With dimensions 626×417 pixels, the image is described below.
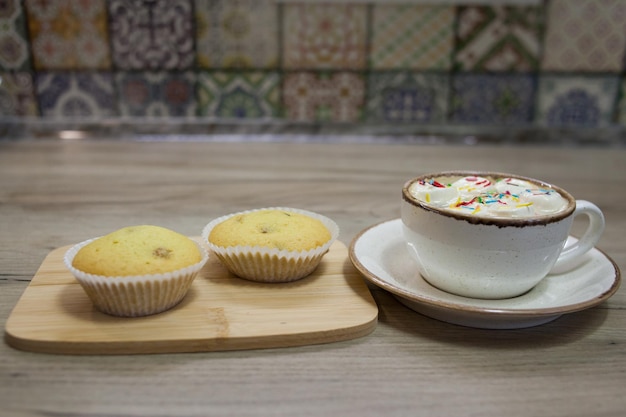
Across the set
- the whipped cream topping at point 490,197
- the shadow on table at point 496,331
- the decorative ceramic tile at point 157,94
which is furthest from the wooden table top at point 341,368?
the decorative ceramic tile at point 157,94

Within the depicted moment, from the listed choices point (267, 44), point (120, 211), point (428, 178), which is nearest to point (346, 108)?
point (267, 44)

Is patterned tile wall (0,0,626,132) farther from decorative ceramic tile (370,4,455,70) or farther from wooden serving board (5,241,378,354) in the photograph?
wooden serving board (5,241,378,354)

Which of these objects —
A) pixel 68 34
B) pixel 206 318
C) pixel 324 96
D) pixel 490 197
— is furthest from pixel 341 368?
pixel 68 34

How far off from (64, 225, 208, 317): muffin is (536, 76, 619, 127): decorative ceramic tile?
4.59ft

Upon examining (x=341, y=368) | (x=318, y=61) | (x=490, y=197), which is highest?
(x=318, y=61)

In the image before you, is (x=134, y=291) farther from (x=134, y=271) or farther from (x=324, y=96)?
(x=324, y=96)

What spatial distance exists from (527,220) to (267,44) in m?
1.24

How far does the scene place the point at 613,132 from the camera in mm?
1653

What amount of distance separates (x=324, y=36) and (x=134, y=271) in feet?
4.01

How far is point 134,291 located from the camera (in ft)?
1.82

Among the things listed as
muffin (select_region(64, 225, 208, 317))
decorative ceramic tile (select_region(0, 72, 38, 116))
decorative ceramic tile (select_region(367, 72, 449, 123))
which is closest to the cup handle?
muffin (select_region(64, 225, 208, 317))

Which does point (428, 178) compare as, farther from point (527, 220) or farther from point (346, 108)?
point (346, 108)

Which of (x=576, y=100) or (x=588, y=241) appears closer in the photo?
(x=588, y=241)

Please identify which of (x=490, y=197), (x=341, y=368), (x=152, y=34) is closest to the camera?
(x=341, y=368)
